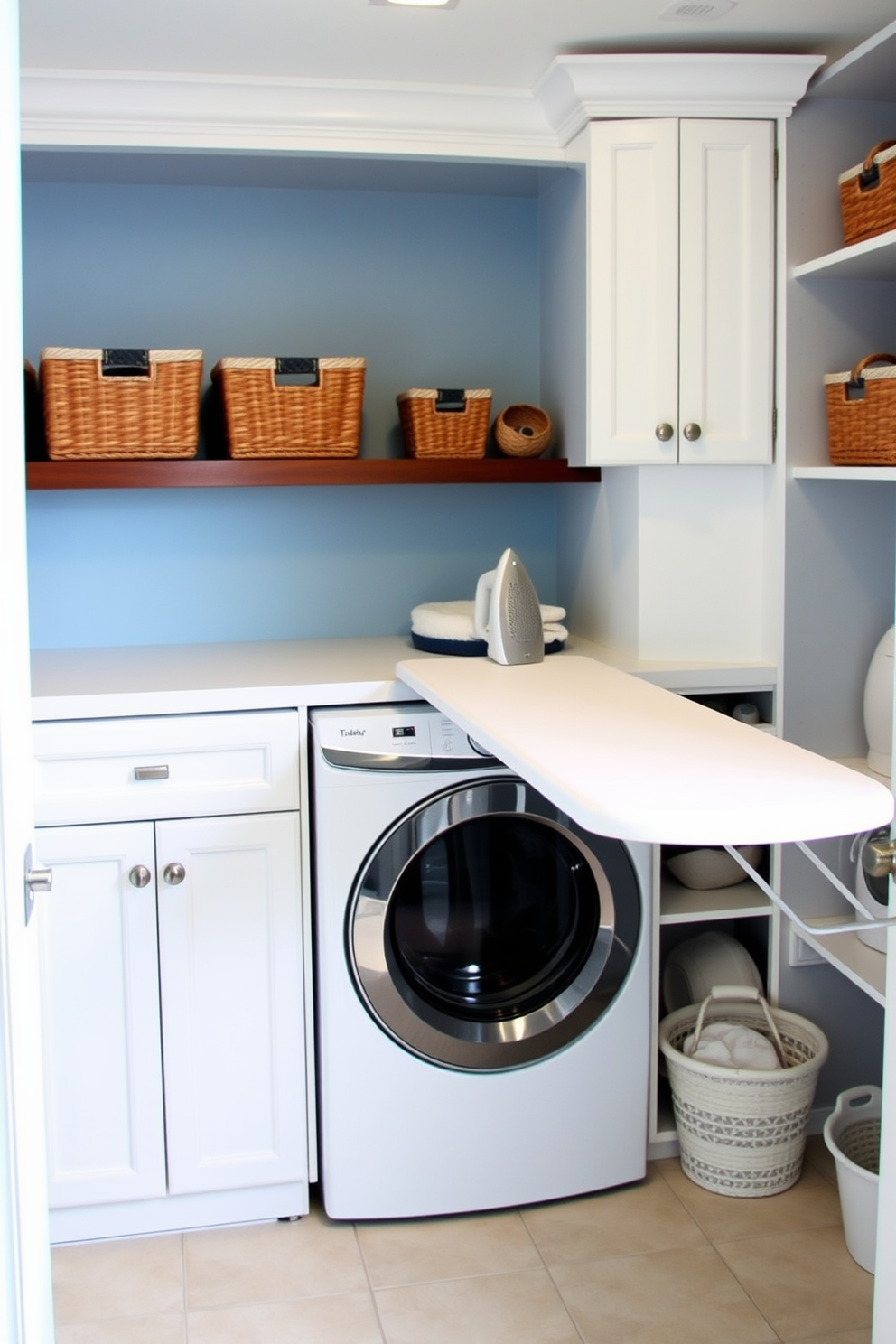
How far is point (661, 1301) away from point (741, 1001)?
0.70m

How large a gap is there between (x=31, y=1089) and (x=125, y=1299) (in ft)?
3.53

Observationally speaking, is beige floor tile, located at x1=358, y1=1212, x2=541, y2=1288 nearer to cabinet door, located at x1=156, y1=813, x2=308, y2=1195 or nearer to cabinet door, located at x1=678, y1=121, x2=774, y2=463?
cabinet door, located at x1=156, y1=813, x2=308, y2=1195

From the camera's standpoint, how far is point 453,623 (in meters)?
2.65

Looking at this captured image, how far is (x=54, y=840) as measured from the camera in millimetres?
2385

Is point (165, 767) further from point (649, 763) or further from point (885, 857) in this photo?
point (885, 857)

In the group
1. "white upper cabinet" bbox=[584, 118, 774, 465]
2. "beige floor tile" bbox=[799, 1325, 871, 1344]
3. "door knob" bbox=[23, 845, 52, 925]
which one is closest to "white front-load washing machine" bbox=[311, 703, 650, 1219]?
"beige floor tile" bbox=[799, 1325, 871, 1344]

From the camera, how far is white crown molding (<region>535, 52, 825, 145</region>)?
97.5 inches

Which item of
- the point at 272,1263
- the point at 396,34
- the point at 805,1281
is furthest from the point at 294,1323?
the point at 396,34

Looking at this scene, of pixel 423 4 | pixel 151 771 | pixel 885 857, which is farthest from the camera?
pixel 151 771

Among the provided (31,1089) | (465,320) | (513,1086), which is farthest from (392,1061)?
(465,320)

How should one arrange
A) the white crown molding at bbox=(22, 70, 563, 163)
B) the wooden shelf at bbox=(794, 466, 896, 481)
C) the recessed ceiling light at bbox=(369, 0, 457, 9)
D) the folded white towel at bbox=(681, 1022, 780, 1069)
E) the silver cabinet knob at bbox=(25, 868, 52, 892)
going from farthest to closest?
the folded white towel at bbox=(681, 1022, 780, 1069), the white crown molding at bbox=(22, 70, 563, 163), the wooden shelf at bbox=(794, 466, 896, 481), the recessed ceiling light at bbox=(369, 0, 457, 9), the silver cabinet knob at bbox=(25, 868, 52, 892)

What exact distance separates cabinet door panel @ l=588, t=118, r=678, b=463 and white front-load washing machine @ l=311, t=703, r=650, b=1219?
27.7 inches

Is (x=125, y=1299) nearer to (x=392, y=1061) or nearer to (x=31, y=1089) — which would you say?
(x=392, y=1061)


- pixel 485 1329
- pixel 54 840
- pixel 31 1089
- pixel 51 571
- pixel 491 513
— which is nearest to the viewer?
pixel 31 1089
